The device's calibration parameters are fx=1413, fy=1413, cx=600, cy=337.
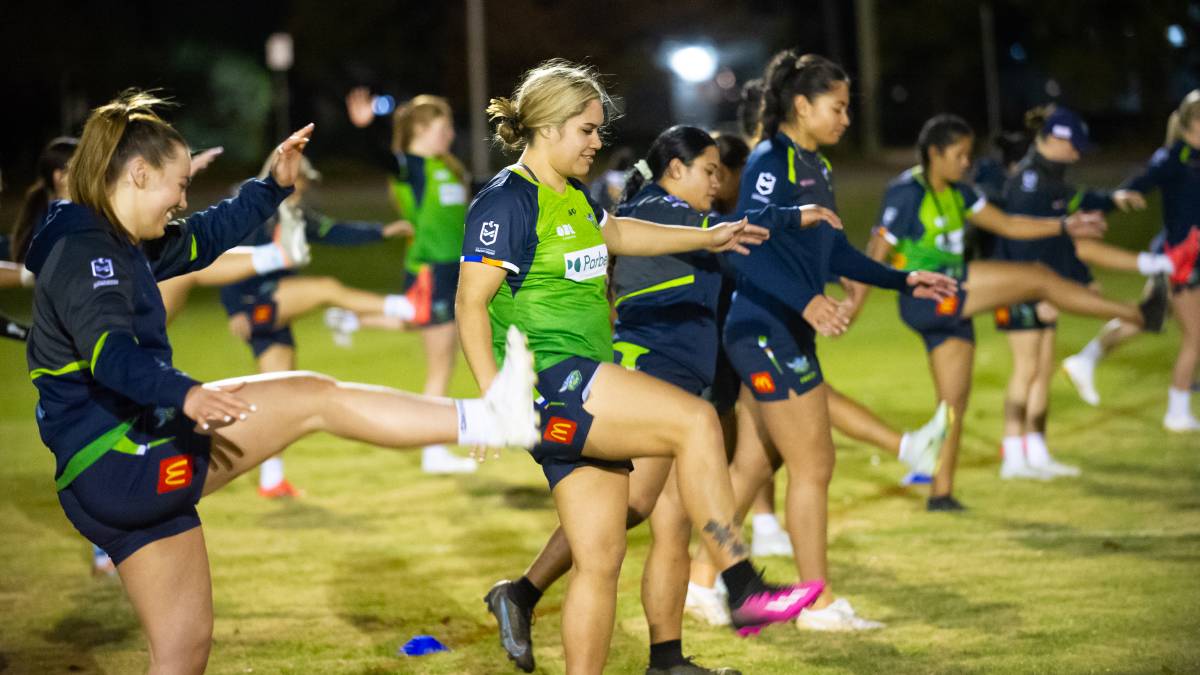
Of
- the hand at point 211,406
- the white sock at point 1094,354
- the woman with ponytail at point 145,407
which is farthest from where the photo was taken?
the white sock at point 1094,354

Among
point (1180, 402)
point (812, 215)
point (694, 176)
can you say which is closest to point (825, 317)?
point (812, 215)

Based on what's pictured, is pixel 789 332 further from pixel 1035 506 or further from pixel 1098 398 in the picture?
pixel 1098 398

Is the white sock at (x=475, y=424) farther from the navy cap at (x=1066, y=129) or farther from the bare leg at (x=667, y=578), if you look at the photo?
the navy cap at (x=1066, y=129)

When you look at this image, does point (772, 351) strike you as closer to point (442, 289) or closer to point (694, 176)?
point (694, 176)

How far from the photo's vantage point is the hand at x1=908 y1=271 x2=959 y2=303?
5.77 metres

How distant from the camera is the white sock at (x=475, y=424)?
4301 millimetres

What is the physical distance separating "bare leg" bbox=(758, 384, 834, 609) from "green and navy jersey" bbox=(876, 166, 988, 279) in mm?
2436

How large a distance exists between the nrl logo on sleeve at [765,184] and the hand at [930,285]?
687 mm

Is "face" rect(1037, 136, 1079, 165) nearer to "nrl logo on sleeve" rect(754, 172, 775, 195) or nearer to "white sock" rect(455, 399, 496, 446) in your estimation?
"nrl logo on sleeve" rect(754, 172, 775, 195)

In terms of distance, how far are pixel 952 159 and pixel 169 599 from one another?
18.0 ft

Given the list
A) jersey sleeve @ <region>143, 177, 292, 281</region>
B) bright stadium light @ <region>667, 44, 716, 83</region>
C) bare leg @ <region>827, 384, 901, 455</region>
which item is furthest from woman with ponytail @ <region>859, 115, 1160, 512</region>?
bright stadium light @ <region>667, 44, 716, 83</region>

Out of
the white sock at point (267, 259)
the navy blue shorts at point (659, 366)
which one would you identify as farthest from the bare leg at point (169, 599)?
the white sock at point (267, 259)

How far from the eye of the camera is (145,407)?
4.16m

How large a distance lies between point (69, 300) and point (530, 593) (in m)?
2.40
